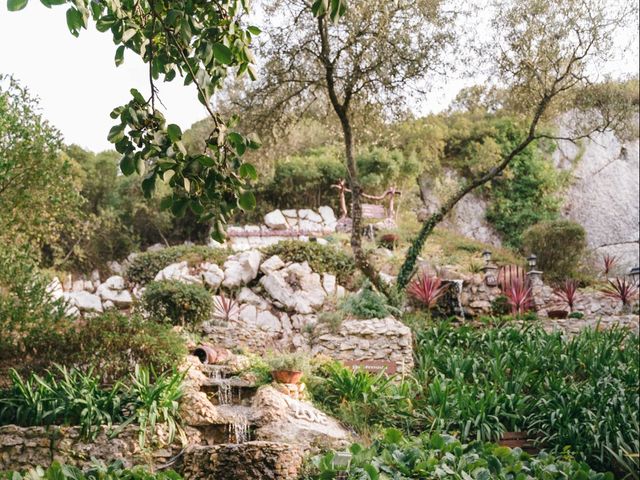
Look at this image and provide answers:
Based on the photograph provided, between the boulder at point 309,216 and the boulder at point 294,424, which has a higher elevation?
the boulder at point 309,216

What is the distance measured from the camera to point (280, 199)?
19594 millimetres

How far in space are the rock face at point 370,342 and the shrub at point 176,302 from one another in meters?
1.92

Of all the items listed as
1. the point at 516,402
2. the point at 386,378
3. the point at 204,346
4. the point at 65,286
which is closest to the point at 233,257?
the point at 65,286

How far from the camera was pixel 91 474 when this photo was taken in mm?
5340

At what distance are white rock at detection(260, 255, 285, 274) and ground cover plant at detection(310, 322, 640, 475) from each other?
160 inches

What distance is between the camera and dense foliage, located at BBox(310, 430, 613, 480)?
16.8 feet

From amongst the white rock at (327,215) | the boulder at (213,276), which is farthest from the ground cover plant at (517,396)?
the white rock at (327,215)

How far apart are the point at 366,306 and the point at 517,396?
132 inches

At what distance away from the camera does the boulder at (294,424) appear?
667 cm

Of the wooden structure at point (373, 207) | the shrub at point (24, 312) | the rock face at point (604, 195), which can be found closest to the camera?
the shrub at point (24, 312)

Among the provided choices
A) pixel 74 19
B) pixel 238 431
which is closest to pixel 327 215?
pixel 238 431

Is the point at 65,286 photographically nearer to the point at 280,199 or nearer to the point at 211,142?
the point at 280,199

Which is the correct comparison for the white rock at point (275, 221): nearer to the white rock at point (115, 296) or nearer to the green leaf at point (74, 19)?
the white rock at point (115, 296)

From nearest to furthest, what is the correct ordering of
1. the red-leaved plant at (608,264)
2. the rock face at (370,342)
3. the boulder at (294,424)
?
1. the boulder at (294,424)
2. the rock face at (370,342)
3. the red-leaved plant at (608,264)
